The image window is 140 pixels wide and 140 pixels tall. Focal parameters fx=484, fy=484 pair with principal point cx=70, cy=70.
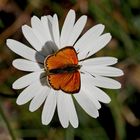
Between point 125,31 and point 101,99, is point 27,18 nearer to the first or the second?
point 125,31

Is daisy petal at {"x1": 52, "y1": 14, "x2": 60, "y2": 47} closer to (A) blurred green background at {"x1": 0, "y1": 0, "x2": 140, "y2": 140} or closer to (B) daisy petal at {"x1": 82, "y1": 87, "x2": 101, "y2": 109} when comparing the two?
(B) daisy petal at {"x1": 82, "y1": 87, "x2": 101, "y2": 109}

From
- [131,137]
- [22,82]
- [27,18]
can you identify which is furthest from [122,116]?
[22,82]

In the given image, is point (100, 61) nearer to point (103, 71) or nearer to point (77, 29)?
point (103, 71)

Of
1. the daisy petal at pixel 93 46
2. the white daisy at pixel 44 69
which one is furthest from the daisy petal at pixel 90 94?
the daisy petal at pixel 93 46

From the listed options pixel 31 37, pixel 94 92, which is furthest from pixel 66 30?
pixel 94 92

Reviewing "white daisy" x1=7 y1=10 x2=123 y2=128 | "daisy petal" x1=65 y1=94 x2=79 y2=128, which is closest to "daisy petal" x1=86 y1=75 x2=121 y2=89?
"white daisy" x1=7 y1=10 x2=123 y2=128

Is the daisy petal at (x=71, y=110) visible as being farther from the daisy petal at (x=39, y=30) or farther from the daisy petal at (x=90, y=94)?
the daisy petal at (x=39, y=30)
